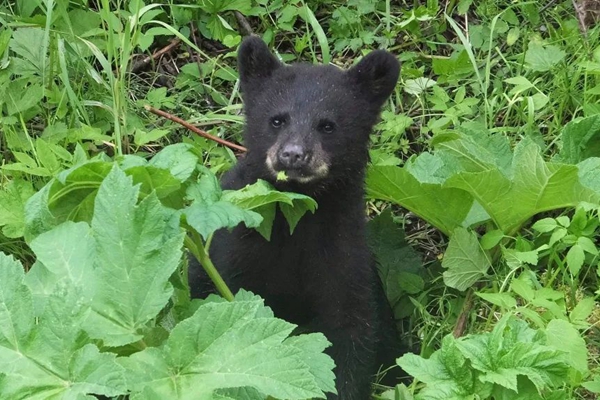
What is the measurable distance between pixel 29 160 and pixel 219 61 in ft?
6.62

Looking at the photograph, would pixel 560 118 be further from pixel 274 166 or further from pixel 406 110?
pixel 274 166

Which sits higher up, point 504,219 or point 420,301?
point 504,219

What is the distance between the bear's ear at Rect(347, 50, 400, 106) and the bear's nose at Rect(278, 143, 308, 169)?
628mm

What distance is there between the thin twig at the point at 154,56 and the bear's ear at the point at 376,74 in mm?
2138

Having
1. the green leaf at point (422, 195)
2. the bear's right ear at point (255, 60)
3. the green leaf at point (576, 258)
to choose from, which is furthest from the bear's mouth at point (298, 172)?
the green leaf at point (576, 258)

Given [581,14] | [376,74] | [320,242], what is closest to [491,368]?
Result: [320,242]

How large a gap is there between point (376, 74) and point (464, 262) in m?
0.96

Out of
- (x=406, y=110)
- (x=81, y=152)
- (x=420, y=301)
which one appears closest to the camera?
(x=81, y=152)

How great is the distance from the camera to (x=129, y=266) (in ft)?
9.09

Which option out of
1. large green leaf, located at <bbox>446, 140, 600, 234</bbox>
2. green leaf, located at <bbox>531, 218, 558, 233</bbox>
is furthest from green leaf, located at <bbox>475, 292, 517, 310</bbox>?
large green leaf, located at <bbox>446, 140, 600, 234</bbox>

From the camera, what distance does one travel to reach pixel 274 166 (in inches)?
163

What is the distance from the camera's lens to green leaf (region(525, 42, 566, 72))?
5512mm

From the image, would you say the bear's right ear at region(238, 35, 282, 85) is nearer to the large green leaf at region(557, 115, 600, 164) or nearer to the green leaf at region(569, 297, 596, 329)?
the large green leaf at region(557, 115, 600, 164)

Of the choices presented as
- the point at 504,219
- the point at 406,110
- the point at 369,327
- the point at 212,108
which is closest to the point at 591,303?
the point at 504,219
